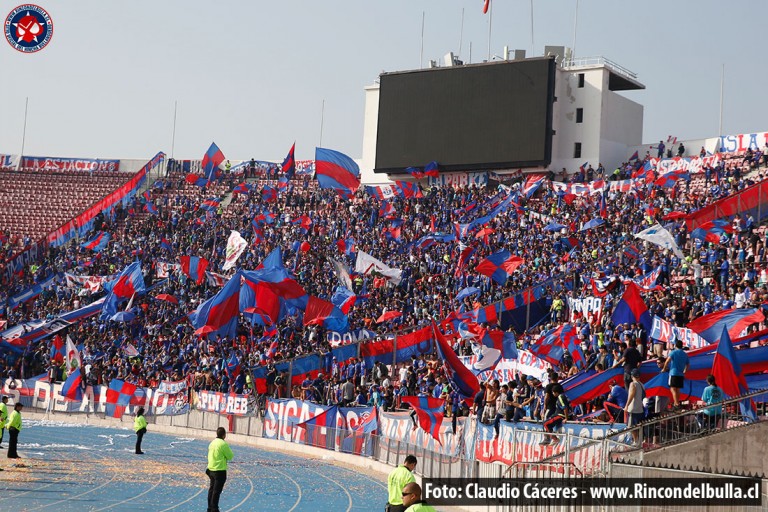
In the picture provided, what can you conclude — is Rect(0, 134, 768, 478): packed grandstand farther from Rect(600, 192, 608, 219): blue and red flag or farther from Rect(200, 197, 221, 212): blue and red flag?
Rect(600, 192, 608, 219): blue and red flag

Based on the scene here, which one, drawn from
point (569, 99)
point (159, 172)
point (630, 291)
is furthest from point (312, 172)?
point (630, 291)

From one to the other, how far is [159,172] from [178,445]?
42083 millimetres

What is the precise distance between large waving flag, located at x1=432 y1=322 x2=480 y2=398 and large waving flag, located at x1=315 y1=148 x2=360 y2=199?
29.5 metres

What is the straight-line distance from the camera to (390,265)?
4853 centimetres

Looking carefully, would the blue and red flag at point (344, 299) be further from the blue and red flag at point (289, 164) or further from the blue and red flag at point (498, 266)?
the blue and red flag at point (289, 164)

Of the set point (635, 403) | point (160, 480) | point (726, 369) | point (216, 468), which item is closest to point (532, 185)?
point (160, 480)

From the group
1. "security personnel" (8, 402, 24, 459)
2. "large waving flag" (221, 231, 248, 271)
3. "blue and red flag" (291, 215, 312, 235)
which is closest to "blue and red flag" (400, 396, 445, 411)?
"security personnel" (8, 402, 24, 459)

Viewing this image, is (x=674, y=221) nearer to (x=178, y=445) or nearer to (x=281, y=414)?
A: (x=281, y=414)

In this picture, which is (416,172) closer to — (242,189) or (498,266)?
(242,189)

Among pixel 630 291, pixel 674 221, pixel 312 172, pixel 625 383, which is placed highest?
pixel 312 172

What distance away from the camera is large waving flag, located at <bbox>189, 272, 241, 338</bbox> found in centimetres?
3944

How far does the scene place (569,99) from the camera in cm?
5850

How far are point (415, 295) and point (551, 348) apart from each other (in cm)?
1492

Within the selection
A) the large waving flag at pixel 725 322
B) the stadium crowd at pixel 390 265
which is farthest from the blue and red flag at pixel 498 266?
the large waving flag at pixel 725 322
